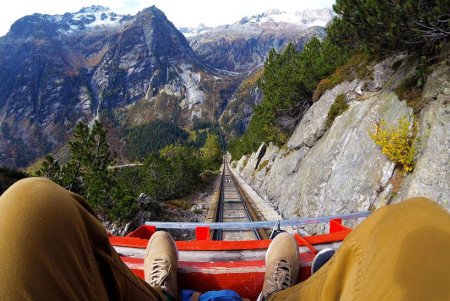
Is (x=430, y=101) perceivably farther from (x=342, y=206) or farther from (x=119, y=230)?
(x=119, y=230)

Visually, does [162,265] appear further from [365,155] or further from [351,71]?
[351,71]

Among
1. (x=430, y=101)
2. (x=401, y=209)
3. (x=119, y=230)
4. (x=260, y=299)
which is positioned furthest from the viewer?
(x=119, y=230)

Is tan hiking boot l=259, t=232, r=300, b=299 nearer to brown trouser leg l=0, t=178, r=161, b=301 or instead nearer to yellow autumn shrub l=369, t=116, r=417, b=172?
brown trouser leg l=0, t=178, r=161, b=301

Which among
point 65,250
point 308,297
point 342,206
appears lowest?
point 342,206

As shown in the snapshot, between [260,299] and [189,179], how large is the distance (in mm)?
28223

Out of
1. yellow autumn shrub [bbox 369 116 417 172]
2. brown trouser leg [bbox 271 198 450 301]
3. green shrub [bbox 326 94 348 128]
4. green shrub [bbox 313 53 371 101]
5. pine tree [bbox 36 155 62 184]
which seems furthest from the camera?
pine tree [bbox 36 155 62 184]

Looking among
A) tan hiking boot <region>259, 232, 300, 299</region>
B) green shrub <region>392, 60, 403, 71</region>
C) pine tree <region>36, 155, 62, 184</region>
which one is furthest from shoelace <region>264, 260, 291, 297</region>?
pine tree <region>36, 155, 62, 184</region>

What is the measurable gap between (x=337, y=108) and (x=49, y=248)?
48.5ft

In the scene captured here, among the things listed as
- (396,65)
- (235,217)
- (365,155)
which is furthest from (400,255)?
(235,217)

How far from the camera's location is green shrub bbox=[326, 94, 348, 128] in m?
13.9

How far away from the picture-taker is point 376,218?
1039 mm

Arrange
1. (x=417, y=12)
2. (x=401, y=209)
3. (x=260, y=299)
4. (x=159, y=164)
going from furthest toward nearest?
(x=159, y=164), (x=417, y=12), (x=260, y=299), (x=401, y=209)

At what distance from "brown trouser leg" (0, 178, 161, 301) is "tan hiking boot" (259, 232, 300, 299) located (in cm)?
165

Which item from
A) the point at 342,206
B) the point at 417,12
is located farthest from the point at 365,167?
the point at 417,12
